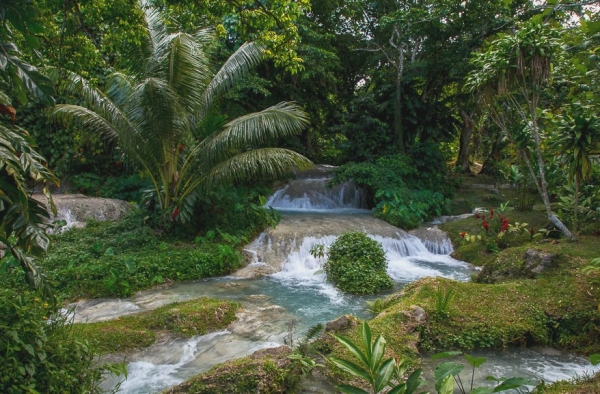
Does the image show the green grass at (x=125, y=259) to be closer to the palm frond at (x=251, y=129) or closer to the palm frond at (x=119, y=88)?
the palm frond at (x=251, y=129)

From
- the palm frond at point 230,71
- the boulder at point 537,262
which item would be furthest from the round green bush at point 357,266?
the palm frond at point 230,71

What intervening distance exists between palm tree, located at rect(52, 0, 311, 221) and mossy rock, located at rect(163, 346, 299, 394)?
18.6ft

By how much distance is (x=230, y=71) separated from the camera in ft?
32.9

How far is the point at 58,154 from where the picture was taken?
13.9 meters

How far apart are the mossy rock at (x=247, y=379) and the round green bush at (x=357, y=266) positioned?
395 cm

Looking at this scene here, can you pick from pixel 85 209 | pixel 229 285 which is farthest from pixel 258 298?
pixel 85 209

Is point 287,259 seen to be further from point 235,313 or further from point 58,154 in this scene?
point 58,154

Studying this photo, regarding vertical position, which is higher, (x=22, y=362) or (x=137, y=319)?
(x=22, y=362)

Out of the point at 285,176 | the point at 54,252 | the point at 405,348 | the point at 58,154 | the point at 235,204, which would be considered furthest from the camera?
the point at 285,176

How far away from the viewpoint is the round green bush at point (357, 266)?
7.77 metres

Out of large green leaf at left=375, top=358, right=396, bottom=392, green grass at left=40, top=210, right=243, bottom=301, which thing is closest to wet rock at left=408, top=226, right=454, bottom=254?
green grass at left=40, top=210, right=243, bottom=301

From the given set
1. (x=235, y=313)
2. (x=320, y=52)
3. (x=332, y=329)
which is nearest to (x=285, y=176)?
(x=320, y=52)

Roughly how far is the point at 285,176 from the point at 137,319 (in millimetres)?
11340

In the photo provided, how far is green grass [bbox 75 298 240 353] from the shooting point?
4.93 metres
